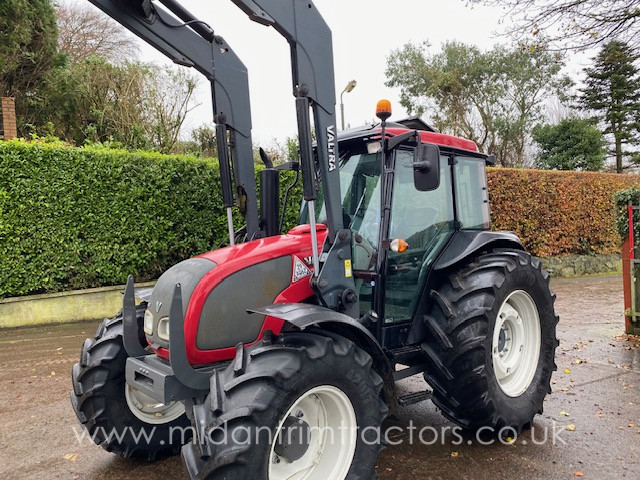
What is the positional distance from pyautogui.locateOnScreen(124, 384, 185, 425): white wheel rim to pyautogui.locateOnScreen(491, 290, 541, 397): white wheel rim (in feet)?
7.52

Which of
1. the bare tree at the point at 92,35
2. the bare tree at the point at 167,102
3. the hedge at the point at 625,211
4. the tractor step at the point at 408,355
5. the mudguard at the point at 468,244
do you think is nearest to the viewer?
the tractor step at the point at 408,355

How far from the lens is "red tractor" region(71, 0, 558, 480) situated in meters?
2.42

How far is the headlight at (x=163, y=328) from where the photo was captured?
8.95ft

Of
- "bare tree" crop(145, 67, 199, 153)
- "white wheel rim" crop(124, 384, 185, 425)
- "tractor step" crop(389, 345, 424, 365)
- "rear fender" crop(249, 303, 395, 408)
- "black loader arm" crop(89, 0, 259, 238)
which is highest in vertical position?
"bare tree" crop(145, 67, 199, 153)

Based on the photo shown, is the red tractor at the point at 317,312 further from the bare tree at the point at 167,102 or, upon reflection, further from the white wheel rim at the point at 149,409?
the bare tree at the point at 167,102

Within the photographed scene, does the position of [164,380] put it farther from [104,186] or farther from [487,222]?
[104,186]

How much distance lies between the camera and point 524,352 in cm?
390

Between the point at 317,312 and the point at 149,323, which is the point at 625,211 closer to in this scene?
the point at 317,312

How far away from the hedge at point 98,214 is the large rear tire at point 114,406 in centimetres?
392

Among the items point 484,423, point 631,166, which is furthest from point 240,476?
point 631,166

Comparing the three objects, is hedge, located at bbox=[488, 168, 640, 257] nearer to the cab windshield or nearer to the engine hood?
the cab windshield

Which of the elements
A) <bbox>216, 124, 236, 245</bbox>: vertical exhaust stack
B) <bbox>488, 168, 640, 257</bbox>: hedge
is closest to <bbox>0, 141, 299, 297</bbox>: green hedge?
<bbox>216, 124, 236, 245</bbox>: vertical exhaust stack

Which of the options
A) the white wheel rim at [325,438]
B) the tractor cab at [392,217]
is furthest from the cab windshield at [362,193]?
the white wheel rim at [325,438]

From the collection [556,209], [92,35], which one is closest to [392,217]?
[556,209]
